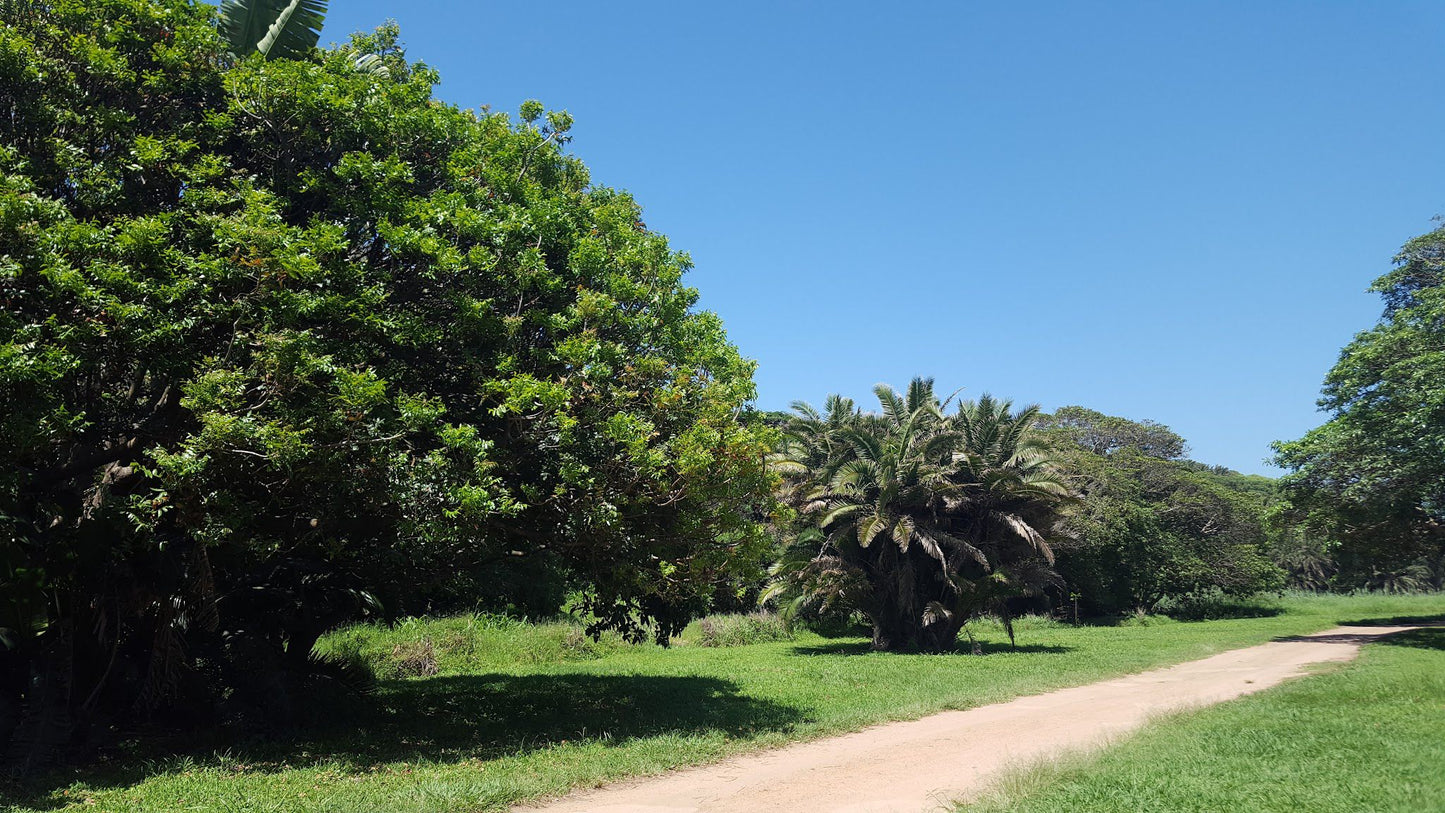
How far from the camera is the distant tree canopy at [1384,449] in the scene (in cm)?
2134

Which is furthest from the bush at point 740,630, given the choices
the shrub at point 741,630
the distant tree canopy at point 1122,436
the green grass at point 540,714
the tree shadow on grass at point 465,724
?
the distant tree canopy at point 1122,436

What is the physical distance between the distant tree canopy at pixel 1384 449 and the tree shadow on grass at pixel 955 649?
9.31 metres

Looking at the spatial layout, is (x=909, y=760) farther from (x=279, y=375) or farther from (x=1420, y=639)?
(x=1420, y=639)

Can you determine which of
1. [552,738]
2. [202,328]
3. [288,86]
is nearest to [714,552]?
[552,738]

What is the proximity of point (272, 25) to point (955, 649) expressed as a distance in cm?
2474

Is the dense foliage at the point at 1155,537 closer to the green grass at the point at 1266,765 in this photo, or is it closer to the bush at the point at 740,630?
the bush at the point at 740,630

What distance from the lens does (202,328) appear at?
8.73 meters

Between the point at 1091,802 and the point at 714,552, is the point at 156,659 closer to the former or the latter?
the point at 714,552

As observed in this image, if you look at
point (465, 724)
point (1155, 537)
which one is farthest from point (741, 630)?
point (1155, 537)

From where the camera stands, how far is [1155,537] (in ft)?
142

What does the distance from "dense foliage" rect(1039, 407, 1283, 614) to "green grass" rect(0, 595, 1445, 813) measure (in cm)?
1407

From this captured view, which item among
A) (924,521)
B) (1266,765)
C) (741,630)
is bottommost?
(741,630)

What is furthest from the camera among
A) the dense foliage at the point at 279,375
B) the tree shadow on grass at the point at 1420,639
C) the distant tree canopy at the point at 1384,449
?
the tree shadow on grass at the point at 1420,639

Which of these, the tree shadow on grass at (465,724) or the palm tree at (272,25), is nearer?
the tree shadow on grass at (465,724)
